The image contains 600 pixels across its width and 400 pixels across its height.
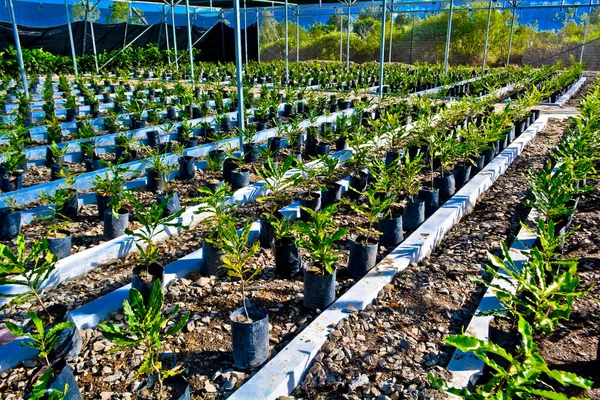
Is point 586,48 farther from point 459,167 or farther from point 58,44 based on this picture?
point 58,44

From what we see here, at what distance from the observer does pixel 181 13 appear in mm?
21766

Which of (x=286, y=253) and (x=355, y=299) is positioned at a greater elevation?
(x=286, y=253)

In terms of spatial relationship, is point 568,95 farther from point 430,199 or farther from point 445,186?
point 430,199

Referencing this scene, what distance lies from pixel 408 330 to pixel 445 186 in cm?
223

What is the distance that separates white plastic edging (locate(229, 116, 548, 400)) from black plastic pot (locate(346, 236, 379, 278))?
0.06 metres

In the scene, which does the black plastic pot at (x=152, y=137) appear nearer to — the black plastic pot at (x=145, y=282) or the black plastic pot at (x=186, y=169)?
the black plastic pot at (x=186, y=169)

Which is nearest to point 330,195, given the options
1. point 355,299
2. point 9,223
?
point 355,299

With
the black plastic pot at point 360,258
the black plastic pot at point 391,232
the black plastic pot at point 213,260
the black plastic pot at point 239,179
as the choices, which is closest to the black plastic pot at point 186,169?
the black plastic pot at point 239,179

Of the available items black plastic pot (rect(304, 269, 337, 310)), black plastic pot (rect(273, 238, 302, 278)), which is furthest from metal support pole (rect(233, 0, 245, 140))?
black plastic pot (rect(304, 269, 337, 310))

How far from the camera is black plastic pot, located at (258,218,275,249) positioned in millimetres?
3285

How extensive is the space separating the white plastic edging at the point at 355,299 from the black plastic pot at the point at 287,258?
436 millimetres

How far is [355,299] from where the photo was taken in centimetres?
260

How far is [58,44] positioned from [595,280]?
1917 centimetres

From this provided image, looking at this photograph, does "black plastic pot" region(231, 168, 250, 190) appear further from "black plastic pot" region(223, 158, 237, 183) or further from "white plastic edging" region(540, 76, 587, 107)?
"white plastic edging" region(540, 76, 587, 107)
